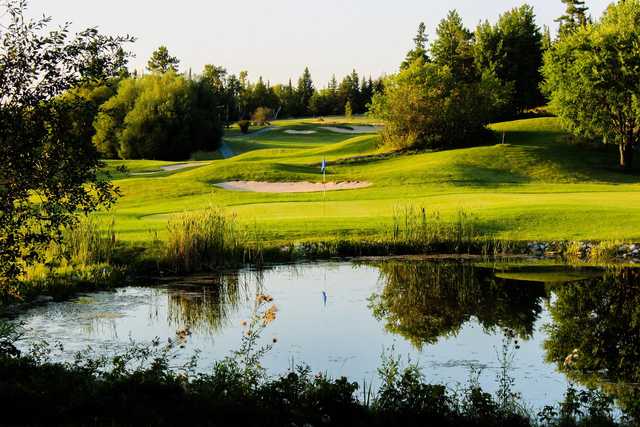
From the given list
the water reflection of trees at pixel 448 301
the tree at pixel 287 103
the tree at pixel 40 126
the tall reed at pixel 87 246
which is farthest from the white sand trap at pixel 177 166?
the tree at pixel 287 103

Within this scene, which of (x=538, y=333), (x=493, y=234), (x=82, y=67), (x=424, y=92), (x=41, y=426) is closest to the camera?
(x=41, y=426)

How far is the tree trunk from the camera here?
169ft

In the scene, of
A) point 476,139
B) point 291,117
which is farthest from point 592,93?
point 291,117

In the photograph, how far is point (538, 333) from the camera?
13805mm

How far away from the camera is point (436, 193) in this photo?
36.7 m

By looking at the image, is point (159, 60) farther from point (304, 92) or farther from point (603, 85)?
point (603, 85)

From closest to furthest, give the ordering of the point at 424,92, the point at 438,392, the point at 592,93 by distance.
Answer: the point at 438,392 < the point at 592,93 < the point at 424,92

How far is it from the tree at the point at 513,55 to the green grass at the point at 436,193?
45.0 ft

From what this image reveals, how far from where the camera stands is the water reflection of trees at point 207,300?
14883 millimetres

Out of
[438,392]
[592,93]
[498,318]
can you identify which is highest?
[592,93]

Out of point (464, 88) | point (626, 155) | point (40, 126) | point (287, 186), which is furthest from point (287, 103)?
point (40, 126)

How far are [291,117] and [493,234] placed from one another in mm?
117796

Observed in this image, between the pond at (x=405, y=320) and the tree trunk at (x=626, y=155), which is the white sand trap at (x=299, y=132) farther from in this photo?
the pond at (x=405, y=320)

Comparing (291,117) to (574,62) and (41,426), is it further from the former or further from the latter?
(41,426)
